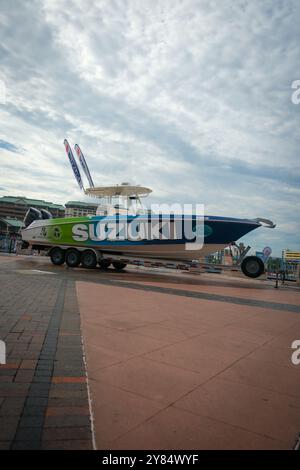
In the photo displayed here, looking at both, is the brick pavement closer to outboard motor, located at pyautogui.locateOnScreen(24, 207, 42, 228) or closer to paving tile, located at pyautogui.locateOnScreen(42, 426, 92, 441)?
paving tile, located at pyautogui.locateOnScreen(42, 426, 92, 441)

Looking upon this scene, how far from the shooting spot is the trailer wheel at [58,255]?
710 inches

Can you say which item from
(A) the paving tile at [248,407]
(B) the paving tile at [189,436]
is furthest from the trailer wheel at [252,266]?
(B) the paving tile at [189,436]

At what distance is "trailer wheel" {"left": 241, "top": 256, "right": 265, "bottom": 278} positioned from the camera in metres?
13.7

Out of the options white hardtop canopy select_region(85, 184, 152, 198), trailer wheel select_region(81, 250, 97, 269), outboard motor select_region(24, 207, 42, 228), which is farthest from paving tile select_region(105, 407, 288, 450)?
white hardtop canopy select_region(85, 184, 152, 198)

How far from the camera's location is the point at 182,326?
4949mm

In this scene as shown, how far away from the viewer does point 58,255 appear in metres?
18.1

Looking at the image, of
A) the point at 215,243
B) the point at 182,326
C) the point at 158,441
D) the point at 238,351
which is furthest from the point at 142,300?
the point at 215,243

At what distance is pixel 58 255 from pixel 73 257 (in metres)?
1.32

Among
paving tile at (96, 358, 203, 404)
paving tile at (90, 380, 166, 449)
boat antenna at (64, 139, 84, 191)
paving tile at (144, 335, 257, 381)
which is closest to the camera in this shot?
paving tile at (90, 380, 166, 449)

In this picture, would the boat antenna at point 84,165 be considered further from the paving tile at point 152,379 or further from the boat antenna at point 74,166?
the paving tile at point 152,379

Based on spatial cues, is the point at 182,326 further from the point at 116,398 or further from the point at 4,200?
the point at 4,200

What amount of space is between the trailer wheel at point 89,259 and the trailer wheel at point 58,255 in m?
1.69

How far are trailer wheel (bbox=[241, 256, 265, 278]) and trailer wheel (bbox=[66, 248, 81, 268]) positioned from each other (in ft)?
28.2

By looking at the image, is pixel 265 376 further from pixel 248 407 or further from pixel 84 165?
pixel 84 165
